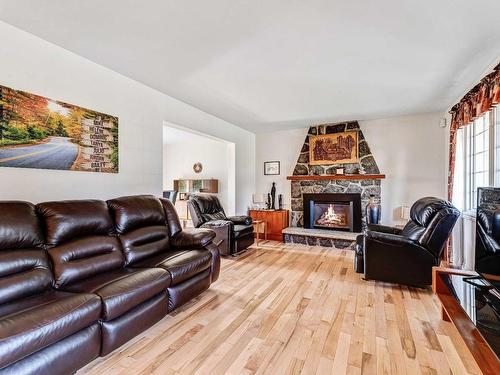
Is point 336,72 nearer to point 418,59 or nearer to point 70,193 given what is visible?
point 418,59

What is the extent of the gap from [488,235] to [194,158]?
21.8ft

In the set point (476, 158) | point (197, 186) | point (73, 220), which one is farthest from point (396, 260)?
Answer: point (197, 186)

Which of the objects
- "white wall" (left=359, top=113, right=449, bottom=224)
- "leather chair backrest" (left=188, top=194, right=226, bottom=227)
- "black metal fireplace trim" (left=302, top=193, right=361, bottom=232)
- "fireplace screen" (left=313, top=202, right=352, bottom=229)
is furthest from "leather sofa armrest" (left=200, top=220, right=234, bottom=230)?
"white wall" (left=359, top=113, right=449, bottom=224)

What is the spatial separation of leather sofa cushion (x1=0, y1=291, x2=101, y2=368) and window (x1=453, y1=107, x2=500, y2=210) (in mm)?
3878

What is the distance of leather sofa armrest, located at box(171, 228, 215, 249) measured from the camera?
2.79m

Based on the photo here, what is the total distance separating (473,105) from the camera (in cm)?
310

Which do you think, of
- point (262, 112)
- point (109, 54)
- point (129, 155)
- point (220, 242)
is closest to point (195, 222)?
point (220, 242)

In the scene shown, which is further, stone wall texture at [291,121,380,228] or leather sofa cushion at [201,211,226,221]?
stone wall texture at [291,121,380,228]

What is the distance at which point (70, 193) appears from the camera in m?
2.65

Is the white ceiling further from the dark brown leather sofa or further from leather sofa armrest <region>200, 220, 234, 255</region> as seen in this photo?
leather sofa armrest <region>200, 220, 234, 255</region>

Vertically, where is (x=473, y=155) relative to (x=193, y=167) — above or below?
below

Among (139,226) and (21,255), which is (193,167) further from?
(21,255)

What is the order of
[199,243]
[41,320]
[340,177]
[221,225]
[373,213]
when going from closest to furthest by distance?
[41,320]
[199,243]
[221,225]
[373,213]
[340,177]

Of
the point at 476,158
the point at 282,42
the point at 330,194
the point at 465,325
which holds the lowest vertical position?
the point at 465,325
